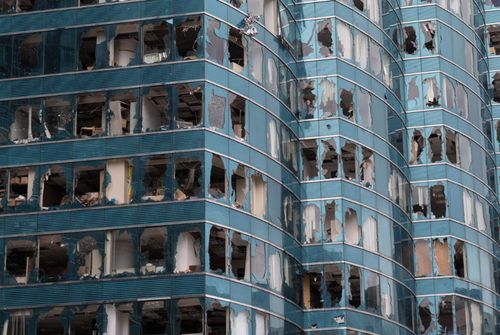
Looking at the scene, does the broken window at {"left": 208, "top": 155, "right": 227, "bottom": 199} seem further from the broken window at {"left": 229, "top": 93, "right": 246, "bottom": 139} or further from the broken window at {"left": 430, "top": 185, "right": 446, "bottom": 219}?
the broken window at {"left": 430, "top": 185, "right": 446, "bottom": 219}

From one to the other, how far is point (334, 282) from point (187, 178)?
12.4m

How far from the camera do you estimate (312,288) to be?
6712 cm

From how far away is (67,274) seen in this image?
58375 mm

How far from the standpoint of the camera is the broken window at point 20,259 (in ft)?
194

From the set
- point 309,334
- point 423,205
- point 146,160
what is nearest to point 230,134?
point 146,160

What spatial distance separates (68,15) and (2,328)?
15303 millimetres

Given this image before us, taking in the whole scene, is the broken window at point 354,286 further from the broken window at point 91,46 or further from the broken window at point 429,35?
the broken window at point 429,35

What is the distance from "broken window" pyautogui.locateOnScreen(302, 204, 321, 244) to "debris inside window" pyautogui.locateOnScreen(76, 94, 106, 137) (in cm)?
1286

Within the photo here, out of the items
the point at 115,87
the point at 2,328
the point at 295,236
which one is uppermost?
the point at 115,87

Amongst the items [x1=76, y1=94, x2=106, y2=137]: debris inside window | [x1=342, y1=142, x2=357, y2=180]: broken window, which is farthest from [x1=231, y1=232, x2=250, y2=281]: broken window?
[x1=342, y1=142, x2=357, y2=180]: broken window

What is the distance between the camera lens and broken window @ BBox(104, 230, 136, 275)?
57875 mm

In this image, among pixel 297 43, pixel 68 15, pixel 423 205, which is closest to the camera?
pixel 68 15

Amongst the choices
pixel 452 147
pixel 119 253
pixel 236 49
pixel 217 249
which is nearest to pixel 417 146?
pixel 452 147

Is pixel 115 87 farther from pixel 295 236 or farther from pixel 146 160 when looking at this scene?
pixel 295 236
